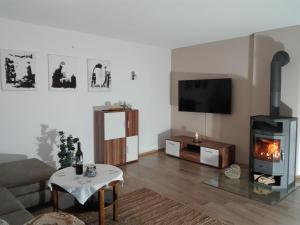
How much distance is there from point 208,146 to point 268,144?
1.22m

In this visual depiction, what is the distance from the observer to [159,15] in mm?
3242

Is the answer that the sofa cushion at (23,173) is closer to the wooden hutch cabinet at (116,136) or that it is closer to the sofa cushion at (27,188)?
the sofa cushion at (27,188)

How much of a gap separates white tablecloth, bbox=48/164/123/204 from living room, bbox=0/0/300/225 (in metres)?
0.10

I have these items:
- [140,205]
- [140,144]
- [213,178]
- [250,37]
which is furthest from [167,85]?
[140,205]

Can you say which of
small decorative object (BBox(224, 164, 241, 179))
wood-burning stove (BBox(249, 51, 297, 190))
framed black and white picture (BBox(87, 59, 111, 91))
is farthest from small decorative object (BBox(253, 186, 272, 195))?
framed black and white picture (BBox(87, 59, 111, 91))

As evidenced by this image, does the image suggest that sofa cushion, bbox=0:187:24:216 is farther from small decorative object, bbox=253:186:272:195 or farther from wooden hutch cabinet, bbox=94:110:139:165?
small decorative object, bbox=253:186:272:195

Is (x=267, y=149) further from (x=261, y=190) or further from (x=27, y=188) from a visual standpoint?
(x=27, y=188)

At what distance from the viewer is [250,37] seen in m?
4.31

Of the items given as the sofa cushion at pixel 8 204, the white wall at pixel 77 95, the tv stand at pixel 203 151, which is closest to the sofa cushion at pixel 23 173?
the sofa cushion at pixel 8 204

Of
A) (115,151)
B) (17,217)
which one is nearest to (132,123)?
(115,151)

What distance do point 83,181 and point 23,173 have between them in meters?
0.97

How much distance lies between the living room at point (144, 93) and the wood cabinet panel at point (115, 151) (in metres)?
0.03

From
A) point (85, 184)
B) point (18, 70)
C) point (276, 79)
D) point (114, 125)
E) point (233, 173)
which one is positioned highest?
point (18, 70)

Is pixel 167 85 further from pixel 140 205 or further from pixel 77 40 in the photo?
pixel 140 205
